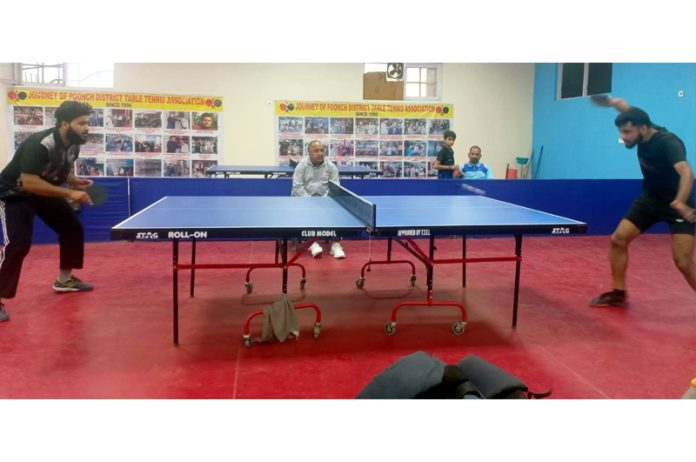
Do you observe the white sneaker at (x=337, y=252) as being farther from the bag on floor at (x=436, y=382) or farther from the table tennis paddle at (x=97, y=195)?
the bag on floor at (x=436, y=382)

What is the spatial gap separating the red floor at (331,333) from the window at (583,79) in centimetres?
519

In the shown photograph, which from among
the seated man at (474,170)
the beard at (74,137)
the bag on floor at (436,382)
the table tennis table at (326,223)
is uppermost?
the beard at (74,137)

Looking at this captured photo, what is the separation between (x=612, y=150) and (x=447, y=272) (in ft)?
18.7

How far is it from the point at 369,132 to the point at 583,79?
4219 millimetres

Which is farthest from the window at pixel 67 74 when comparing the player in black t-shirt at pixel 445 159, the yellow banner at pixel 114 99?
the player in black t-shirt at pixel 445 159

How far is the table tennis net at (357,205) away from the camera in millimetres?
3754

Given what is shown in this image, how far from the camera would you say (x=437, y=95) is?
12297mm

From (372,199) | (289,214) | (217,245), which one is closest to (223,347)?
(289,214)

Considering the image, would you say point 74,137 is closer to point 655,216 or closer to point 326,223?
point 326,223

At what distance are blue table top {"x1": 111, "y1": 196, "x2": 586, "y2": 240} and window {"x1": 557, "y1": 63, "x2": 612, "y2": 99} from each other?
270 inches

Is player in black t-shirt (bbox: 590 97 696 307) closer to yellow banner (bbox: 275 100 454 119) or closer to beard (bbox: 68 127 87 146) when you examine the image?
beard (bbox: 68 127 87 146)

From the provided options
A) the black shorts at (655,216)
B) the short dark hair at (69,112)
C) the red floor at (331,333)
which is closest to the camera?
the red floor at (331,333)

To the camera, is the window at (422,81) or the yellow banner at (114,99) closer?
the yellow banner at (114,99)

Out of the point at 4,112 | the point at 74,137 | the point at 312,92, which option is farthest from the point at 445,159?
the point at 4,112
